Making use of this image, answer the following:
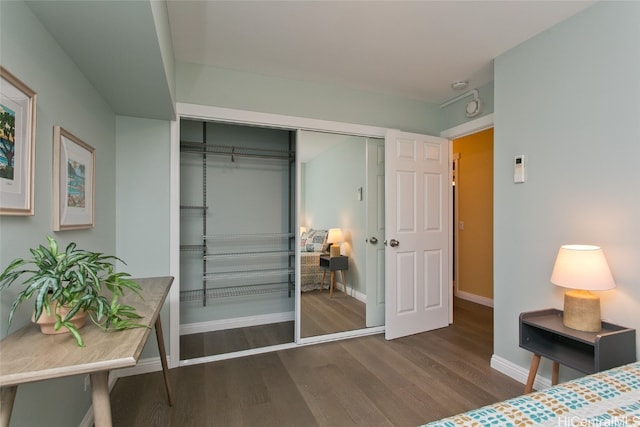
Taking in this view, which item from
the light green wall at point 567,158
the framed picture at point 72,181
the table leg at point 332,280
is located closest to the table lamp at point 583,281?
the light green wall at point 567,158

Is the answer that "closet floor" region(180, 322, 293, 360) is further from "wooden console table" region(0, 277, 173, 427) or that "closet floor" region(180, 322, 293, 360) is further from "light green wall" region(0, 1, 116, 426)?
"wooden console table" region(0, 277, 173, 427)

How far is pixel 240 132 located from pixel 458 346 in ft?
10.2

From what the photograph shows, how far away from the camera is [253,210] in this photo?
3617 millimetres

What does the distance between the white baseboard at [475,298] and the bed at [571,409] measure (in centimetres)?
326

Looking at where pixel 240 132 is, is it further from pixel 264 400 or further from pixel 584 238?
pixel 584 238

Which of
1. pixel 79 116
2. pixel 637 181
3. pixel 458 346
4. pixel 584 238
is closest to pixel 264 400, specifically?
pixel 458 346

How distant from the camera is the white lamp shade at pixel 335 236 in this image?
373 cm

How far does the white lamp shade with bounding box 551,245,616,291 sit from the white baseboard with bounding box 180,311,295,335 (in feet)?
8.97

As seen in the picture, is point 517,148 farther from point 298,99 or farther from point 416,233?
point 298,99

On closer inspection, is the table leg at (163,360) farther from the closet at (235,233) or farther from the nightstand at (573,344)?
the nightstand at (573,344)

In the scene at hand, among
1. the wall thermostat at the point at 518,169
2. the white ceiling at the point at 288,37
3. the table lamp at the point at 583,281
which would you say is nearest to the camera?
the white ceiling at the point at 288,37

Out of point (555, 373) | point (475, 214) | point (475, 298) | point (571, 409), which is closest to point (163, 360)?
→ point (571, 409)

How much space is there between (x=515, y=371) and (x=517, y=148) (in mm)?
1657

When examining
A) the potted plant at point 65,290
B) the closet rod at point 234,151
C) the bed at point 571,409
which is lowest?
the bed at point 571,409
